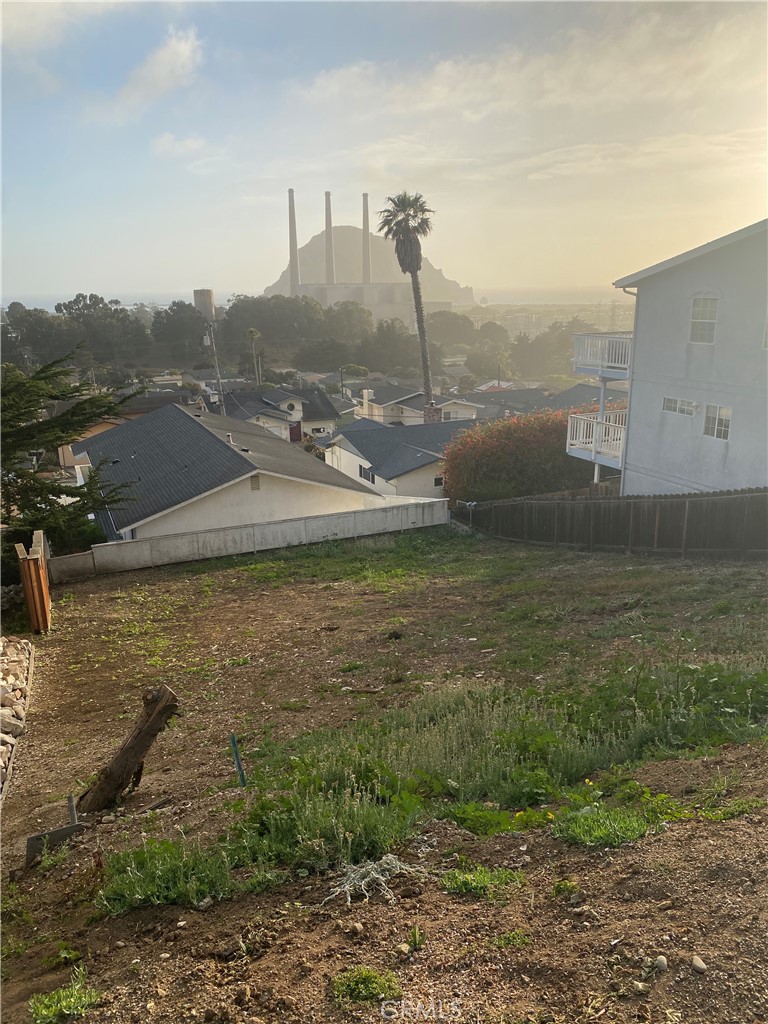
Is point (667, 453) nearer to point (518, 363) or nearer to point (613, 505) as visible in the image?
point (613, 505)

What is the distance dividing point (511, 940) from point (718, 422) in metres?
16.5

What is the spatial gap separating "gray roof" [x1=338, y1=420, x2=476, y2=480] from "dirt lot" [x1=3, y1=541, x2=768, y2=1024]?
63.9 ft

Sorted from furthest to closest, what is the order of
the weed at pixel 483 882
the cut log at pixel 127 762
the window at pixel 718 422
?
the window at pixel 718 422 → the cut log at pixel 127 762 → the weed at pixel 483 882

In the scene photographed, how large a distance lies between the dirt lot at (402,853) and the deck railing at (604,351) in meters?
8.81

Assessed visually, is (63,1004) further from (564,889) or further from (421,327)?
(421,327)

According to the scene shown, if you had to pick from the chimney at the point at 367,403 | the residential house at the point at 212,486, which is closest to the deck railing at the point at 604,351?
the residential house at the point at 212,486

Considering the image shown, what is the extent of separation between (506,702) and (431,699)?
2.93ft

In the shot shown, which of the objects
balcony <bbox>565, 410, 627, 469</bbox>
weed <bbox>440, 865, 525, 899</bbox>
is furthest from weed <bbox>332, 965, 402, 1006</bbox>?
balcony <bbox>565, 410, 627, 469</bbox>

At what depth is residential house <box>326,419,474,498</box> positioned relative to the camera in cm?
3297

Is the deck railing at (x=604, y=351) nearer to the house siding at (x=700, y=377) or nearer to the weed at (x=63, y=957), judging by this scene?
the house siding at (x=700, y=377)

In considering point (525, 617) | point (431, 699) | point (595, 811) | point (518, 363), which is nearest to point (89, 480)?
point (525, 617)

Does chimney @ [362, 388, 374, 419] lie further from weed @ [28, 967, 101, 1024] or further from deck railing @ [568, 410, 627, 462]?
weed @ [28, 967, 101, 1024]

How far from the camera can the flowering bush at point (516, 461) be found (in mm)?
25141

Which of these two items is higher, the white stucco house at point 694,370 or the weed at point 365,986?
the white stucco house at point 694,370
